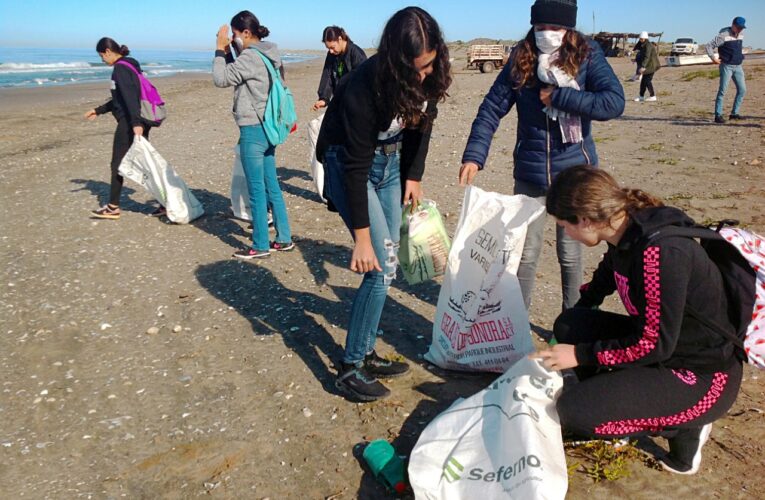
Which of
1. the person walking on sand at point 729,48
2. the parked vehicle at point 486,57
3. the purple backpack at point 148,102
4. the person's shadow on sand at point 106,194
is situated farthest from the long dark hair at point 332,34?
the parked vehicle at point 486,57

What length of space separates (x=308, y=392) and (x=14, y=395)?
1.62m

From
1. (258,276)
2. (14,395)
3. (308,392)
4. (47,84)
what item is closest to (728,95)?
(258,276)

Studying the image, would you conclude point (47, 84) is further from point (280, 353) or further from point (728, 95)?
point (280, 353)

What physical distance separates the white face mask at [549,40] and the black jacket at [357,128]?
2.15ft

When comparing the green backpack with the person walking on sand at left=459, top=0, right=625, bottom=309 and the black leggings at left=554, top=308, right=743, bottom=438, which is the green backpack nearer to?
the person walking on sand at left=459, top=0, right=625, bottom=309

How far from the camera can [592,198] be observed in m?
2.25

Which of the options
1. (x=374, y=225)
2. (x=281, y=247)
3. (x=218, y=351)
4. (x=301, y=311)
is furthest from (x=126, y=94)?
(x=374, y=225)

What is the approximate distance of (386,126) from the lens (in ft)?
8.71

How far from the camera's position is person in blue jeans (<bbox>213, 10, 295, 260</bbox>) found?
184 inches

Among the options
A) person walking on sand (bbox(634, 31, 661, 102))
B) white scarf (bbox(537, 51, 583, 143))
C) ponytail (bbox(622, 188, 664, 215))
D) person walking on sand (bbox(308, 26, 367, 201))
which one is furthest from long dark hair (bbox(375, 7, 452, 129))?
person walking on sand (bbox(634, 31, 661, 102))

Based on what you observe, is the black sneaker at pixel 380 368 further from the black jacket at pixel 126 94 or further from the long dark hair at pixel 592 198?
the black jacket at pixel 126 94

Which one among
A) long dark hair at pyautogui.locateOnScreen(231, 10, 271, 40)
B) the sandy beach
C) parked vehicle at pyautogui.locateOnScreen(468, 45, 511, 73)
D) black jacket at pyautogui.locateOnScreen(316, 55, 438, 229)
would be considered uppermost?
parked vehicle at pyautogui.locateOnScreen(468, 45, 511, 73)

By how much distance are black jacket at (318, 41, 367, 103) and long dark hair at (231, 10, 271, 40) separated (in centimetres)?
114

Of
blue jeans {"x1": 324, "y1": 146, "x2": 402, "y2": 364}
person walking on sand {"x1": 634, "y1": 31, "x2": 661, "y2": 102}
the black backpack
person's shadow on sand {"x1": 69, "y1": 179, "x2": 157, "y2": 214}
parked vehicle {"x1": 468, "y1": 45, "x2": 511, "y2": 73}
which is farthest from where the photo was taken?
parked vehicle {"x1": 468, "y1": 45, "x2": 511, "y2": 73}
